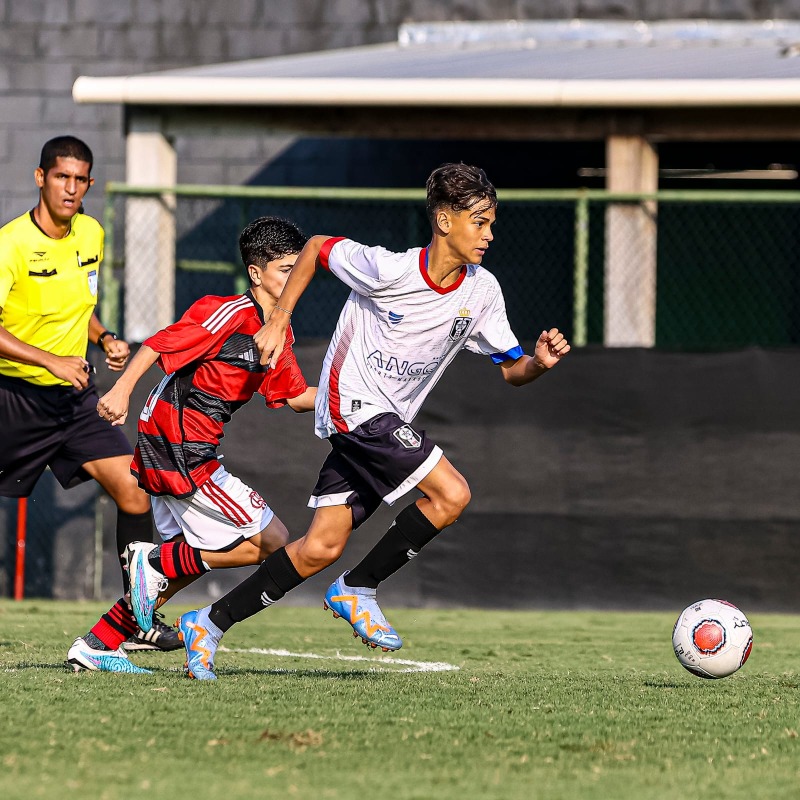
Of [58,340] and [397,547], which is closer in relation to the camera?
[397,547]

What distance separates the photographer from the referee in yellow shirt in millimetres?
6836

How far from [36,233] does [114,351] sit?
111 cm

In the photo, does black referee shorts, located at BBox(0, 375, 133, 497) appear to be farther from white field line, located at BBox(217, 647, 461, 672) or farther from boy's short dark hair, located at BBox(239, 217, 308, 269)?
boy's short dark hair, located at BBox(239, 217, 308, 269)

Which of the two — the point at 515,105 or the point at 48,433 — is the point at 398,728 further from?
the point at 515,105

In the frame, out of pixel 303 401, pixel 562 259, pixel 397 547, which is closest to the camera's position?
pixel 397 547

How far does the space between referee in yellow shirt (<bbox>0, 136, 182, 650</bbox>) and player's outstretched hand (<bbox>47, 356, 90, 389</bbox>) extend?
1.78 feet

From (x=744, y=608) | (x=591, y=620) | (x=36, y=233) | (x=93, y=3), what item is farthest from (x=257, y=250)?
(x=93, y=3)

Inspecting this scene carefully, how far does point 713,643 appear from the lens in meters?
5.79

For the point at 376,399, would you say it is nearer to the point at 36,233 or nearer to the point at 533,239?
the point at 36,233

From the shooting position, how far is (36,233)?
698 centimetres

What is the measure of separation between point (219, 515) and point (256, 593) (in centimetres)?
45

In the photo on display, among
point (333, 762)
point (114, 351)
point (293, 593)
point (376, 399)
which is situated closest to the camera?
point (333, 762)

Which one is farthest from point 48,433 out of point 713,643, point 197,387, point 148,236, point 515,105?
point 515,105

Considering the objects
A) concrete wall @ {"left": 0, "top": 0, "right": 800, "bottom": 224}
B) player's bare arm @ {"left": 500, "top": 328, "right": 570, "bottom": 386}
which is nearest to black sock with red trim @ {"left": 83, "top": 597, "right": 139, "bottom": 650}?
player's bare arm @ {"left": 500, "top": 328, "right": 570, "bottom": 386}
